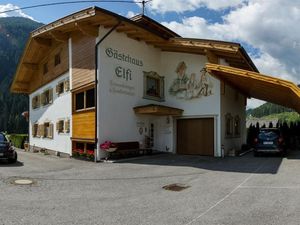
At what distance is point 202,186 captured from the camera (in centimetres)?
1098

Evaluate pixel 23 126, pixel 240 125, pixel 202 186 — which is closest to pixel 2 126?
pixel 23 126

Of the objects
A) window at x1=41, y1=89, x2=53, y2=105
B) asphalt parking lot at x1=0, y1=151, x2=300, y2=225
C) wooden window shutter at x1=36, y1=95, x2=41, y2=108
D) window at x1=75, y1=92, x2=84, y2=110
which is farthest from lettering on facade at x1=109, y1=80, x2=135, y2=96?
wooden window shutter at x1=36, y1=95, x2=41, y2=108

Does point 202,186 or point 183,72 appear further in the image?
point 183,72

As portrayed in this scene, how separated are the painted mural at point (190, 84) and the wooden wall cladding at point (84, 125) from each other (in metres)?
5.95

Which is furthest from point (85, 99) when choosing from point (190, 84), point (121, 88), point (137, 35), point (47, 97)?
point (47, 97)

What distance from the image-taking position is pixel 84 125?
1925cm

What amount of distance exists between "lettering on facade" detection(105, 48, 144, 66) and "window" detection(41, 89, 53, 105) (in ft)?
23.7

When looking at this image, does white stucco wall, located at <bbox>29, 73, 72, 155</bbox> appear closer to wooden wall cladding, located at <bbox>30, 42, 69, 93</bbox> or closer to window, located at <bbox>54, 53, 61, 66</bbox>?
wooden wall cladding, located at <bbox>30, 42, 69, 93</bbox>

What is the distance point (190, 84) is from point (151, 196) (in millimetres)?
13040

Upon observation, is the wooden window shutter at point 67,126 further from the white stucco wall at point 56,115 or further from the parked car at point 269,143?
the parked car at point 269,143

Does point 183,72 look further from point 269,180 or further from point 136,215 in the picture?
point 136,215

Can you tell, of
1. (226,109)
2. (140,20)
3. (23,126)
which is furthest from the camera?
(23,126)

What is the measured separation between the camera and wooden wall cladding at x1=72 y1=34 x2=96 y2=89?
1866 cm

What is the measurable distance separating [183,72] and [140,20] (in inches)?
158
